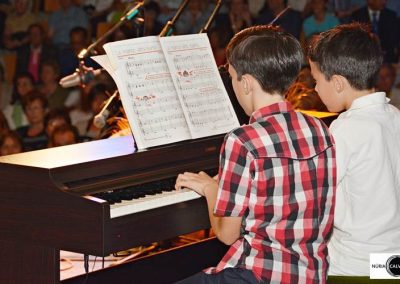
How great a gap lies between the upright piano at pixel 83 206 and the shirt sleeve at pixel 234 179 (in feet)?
1.55

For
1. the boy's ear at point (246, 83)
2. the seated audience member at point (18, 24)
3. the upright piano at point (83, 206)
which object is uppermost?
the seated audience member at point (18, 24)

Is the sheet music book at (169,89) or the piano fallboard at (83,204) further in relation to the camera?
the sheet music book at (169,89)

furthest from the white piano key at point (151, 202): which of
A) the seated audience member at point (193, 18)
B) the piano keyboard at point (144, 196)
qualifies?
the seated audience member at point (193, 18)

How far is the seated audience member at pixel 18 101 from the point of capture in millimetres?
6641

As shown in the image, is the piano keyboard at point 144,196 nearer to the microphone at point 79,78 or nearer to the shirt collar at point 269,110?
the shirt collar at point 269,110

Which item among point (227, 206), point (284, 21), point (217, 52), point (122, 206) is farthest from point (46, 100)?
point (227, 206)

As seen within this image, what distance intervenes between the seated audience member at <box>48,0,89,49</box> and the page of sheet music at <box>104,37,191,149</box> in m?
3.46

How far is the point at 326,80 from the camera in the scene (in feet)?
11.0

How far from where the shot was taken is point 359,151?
319cm

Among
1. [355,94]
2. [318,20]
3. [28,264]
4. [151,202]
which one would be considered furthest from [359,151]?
[318,20]

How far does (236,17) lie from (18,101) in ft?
7.26

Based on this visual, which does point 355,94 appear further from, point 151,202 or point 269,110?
point 151,202

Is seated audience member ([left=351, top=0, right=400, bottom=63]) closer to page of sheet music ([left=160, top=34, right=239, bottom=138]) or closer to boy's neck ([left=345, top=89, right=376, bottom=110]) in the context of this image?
page of sheet music ([left=160, top=34, right=239, bottom=138])

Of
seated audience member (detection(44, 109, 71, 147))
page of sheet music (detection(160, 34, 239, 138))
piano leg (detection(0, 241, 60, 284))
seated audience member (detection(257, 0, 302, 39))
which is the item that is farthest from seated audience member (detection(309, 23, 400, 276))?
seated audience member (detection(257, 0, 302, 39))
